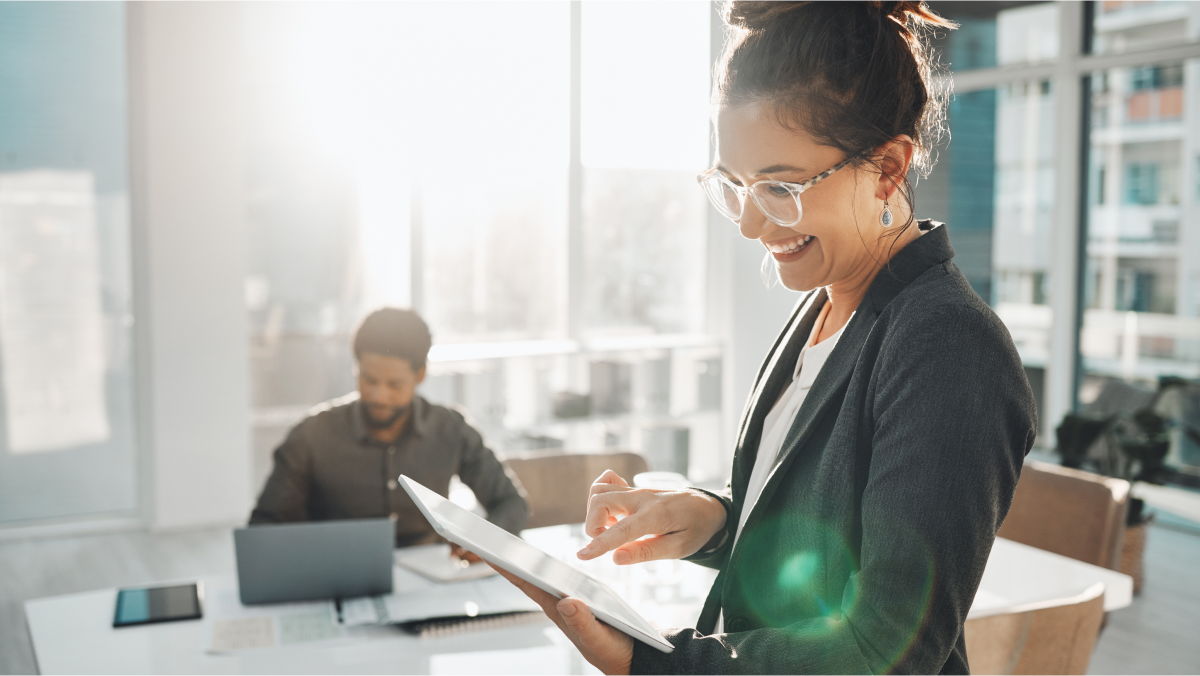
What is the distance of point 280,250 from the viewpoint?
4680 mm

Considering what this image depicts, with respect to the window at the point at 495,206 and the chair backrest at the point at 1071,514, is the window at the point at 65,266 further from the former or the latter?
the chair backrest at the point at 1071,514

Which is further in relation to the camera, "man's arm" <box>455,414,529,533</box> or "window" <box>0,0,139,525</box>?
"window" <box>0,0,139,525</box>

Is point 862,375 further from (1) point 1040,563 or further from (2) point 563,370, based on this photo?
(2) point 563,370

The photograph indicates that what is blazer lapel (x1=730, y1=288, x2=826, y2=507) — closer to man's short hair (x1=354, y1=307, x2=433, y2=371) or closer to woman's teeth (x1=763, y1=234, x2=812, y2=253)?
woman's teeth (x1=763, y1=234, x2=812, y2=253)

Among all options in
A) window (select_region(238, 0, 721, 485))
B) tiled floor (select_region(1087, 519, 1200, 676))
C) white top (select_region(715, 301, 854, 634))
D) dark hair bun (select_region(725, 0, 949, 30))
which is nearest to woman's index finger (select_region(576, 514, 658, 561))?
white top (select_region(715, 301, 854, 634))

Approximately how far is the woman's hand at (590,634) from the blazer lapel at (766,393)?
12.9 inches

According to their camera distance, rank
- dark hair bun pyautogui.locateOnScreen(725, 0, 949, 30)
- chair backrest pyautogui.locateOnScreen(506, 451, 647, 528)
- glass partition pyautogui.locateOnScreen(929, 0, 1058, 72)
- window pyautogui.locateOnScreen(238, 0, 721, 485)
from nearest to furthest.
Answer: dark hair bun pyautogui.locateOnScreen(725, 0, 949, 30), chair backrest pyautogui.locateOnScreen(506, 451, 647, 528), window pyautogui.locateOnScreen(238, 0, 721, 485), glass partition pyautogui.locateOnScreen(929, 0, 1058, 72)

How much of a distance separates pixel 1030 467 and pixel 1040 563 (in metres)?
0.45

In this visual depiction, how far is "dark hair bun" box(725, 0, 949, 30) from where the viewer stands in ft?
2.78

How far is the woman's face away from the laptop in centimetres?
106

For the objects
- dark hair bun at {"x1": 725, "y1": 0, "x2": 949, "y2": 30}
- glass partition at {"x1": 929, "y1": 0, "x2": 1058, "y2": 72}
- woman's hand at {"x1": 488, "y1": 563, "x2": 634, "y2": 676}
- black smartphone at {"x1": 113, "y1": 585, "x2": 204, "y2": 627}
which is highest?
glass partition at {"x1": 929, "y1": 0, "x2": 1058, "y2": 72}

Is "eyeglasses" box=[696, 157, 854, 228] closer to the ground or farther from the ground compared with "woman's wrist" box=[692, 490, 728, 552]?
farther from the ground

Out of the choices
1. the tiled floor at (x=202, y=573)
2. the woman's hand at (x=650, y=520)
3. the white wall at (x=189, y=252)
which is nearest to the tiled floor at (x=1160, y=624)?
the tiled floor at (x=202, y=573)

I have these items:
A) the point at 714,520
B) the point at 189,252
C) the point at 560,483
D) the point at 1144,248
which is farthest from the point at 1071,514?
the point at 189,252
